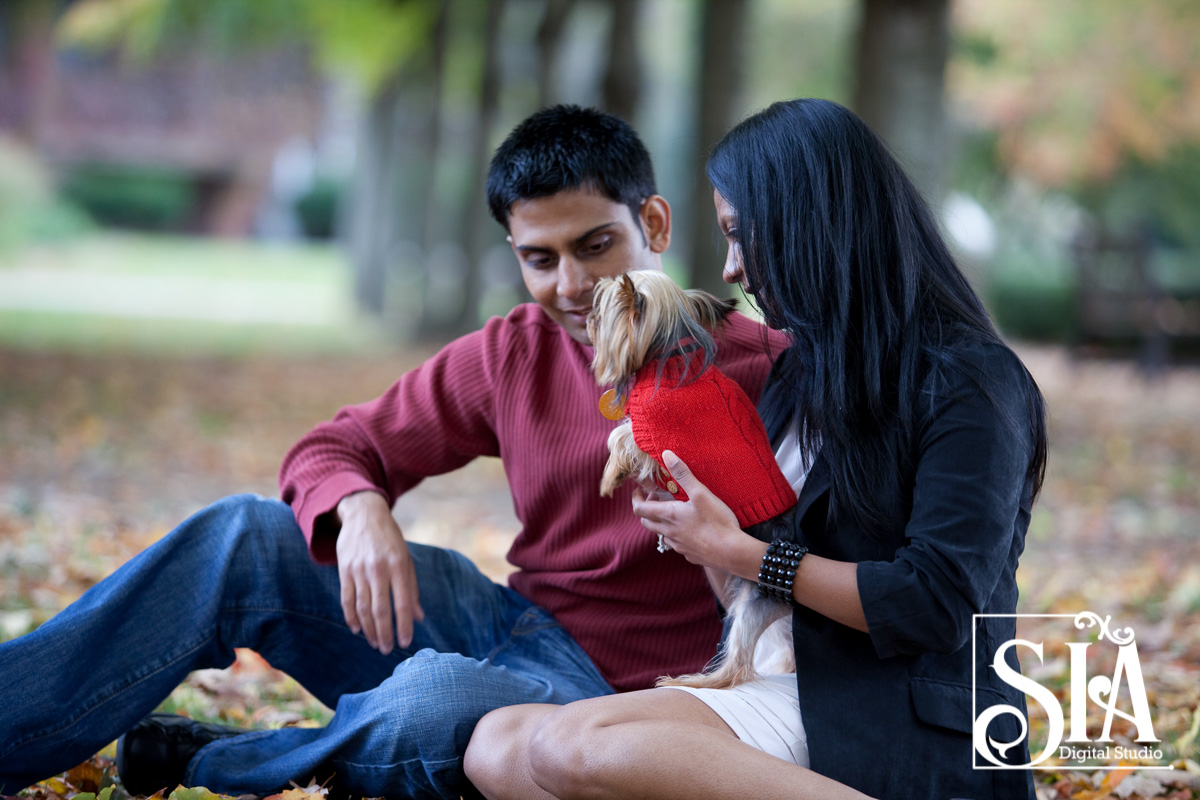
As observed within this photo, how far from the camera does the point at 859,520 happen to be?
249cm

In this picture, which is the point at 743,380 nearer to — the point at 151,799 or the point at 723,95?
the point at 151,799

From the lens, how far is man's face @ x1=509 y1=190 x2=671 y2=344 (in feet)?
10.9

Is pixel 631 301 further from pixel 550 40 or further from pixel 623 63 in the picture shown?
pixel 550 40

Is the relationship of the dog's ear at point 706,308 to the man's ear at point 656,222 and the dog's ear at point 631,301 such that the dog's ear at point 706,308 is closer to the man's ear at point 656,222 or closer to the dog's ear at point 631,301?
the dog's ear at point 631,301

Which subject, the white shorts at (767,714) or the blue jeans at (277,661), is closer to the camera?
the white shorts at (767,714)

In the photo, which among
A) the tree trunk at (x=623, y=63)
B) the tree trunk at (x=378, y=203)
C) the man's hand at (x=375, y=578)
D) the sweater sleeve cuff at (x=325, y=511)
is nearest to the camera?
the man's hand at (x=375, y=578)

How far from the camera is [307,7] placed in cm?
1725

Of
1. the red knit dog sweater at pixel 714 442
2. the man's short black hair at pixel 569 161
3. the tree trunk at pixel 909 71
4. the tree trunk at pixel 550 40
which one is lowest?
the red knit dog sweater at pixel 714 442

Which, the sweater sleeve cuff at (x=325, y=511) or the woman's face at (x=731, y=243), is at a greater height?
the woman's face at (x=731, y=243)

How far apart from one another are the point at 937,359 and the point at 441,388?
1.56 m

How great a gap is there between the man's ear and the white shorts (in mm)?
1458

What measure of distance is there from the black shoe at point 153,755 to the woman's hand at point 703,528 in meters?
1.53

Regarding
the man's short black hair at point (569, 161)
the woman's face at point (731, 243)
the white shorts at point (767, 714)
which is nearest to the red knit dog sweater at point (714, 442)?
the woman's face at point (731, 243)

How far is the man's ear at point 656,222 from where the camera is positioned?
357 centimetres
